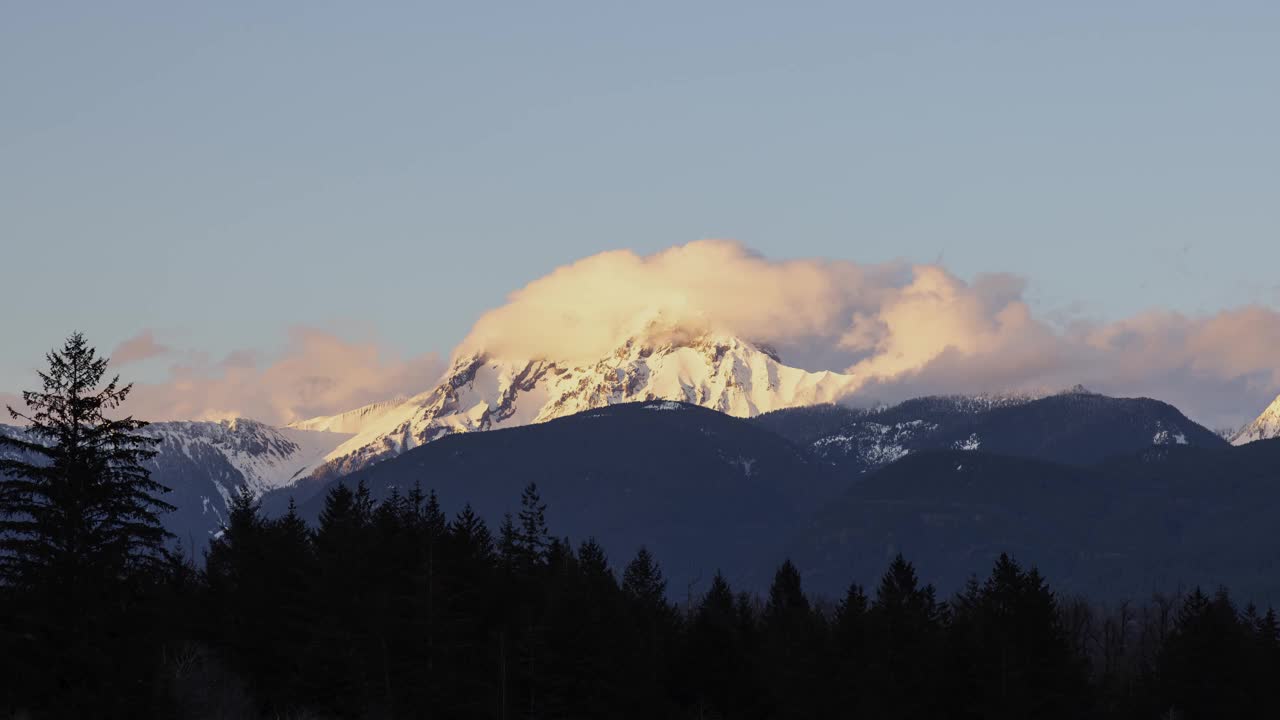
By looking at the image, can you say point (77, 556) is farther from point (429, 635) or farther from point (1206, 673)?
point (1206, 673)

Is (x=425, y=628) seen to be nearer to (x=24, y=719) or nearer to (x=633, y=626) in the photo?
(x=633, y=626)

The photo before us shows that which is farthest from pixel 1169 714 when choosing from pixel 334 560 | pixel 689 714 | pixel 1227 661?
pixel 334 560

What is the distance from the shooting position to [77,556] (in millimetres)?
71438

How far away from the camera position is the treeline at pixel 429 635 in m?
71.5

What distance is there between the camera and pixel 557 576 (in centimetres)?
13412

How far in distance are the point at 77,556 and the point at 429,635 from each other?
37.9 m

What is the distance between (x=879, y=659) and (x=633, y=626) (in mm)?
16956

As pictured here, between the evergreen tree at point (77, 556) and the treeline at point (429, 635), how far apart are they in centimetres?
9

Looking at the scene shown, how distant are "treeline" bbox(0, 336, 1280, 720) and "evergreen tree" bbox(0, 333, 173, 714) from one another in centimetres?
9

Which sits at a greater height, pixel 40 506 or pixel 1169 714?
pixel 40 506

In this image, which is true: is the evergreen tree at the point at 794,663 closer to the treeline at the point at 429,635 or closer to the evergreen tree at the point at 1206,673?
the treeline at the point at 429,635

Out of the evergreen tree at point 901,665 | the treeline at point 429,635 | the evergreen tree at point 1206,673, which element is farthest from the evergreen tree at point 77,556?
the evergreen tree at point 1206,673

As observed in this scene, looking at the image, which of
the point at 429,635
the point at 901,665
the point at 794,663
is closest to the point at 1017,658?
the point at 901,665

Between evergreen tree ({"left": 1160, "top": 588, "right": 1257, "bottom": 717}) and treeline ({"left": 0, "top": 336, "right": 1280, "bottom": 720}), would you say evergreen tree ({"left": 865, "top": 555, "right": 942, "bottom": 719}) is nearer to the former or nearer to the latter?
treeline ({"left": 0, "top": 336, "right": 1280, "bottom": 720})
